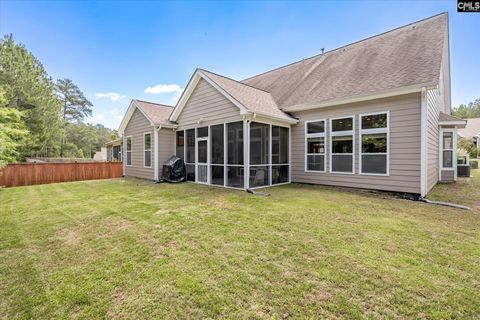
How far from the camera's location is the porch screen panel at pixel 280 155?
8.98 metres

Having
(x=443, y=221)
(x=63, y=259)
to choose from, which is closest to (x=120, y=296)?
(x=63, y=259)

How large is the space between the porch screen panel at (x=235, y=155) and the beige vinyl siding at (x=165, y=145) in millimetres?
4154

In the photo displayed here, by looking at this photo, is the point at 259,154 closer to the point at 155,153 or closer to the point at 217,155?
the point at 217,155

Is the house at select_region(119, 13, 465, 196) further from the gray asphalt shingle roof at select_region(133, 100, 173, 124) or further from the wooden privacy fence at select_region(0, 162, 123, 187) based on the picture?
the wooden privacy fence at select_region(0, 162, 123, 187)

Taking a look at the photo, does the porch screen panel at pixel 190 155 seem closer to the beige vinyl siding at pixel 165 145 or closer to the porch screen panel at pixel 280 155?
the beige vinyl siding at pixel 165 145

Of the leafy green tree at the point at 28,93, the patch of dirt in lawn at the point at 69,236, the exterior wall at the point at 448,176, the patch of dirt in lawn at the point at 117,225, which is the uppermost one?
the leafy green tree at the point at 28,93

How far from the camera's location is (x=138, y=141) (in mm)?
12586

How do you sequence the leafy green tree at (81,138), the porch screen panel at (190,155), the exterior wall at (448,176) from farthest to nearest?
the leafy green tree at (81,138) < the porch screen panel at (190,155) < the exterior wall at (448,176)

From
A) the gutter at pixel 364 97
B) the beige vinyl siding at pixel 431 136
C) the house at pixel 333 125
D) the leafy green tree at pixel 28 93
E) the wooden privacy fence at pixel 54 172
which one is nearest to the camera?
the gutter at pixel 364 97

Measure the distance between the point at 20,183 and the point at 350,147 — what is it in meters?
15.7

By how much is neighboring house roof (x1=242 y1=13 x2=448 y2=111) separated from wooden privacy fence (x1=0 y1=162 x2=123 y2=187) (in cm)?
1150

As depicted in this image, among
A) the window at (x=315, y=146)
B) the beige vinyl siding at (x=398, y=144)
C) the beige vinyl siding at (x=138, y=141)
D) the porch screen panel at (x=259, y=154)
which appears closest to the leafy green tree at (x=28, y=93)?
the beige vinyl siding at (x=138, y=141)

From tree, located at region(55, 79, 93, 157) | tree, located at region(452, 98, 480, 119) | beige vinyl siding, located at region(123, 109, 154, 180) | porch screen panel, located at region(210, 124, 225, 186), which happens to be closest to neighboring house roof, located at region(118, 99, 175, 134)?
beige vinyl siding, located at region(123, 109, 154, 180)

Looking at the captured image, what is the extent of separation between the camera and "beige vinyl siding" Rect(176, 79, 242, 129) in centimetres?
853
